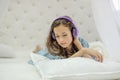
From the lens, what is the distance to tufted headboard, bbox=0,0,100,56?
262 centimetres

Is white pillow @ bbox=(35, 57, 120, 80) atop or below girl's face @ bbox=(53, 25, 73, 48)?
below

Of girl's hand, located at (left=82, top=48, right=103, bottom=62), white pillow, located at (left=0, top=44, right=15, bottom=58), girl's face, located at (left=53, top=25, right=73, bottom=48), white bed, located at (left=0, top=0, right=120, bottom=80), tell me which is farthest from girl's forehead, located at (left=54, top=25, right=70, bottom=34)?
white bed, located at (left=0, top=0, right=120, bottom=80)

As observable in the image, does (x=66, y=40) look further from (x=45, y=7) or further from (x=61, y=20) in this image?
(x=45, y=7)

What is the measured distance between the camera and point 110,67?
1.34 metres

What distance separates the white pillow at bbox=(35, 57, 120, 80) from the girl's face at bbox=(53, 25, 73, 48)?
0.40 metres

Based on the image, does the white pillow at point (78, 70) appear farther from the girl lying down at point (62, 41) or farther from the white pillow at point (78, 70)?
the girl lying down at point (62, 41)

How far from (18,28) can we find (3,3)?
610 mm

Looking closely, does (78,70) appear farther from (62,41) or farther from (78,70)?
(62,41)

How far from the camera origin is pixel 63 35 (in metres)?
1.75

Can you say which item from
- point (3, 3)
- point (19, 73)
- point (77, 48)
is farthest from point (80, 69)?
point (3, 3)

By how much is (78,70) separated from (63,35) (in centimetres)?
52

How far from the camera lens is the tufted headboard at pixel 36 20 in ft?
8.60

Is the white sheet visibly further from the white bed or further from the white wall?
the white bed

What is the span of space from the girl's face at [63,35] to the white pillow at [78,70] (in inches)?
15.6
